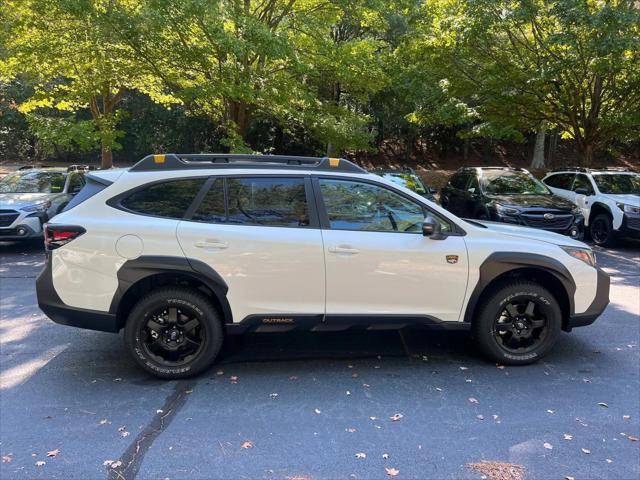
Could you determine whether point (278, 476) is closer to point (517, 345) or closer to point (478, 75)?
point (517, 345)

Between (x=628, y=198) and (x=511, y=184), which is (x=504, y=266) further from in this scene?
(x=628, y=198)

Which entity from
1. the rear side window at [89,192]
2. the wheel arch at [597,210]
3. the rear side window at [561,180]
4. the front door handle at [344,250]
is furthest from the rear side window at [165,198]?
the rear side window at [561,180]

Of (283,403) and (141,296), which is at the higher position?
(141,296)

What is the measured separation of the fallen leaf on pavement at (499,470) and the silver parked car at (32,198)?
9.12 m

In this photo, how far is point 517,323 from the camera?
449 cm

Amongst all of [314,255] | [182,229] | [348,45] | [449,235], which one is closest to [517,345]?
[449,235]

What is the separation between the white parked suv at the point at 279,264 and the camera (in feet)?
13.4

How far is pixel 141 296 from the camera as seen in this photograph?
4.21 meters

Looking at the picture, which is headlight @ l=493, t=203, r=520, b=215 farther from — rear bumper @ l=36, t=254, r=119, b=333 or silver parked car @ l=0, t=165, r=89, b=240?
silver parked car @ l=0, t=165, r=89, b=240

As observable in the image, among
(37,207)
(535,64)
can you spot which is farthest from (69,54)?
(535,64)

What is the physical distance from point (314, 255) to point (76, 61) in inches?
464

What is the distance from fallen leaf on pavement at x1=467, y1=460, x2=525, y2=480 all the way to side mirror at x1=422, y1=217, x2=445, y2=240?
1.79m

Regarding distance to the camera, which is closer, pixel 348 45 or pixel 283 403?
pixel 283 403

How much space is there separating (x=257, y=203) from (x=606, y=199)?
9.37 metres
